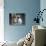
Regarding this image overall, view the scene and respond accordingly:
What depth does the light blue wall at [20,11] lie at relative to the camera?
5.73 m

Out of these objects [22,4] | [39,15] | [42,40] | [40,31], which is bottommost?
[42,40]

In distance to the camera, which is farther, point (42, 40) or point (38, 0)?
point (38, 0)

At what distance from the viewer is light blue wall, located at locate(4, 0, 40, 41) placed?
18.8 feet

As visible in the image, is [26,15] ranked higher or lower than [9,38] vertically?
higher

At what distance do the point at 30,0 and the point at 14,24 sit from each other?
48.4 inches

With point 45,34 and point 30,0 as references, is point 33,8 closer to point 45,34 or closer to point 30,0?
point 30,0

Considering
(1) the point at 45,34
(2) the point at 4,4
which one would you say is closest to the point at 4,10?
(2) the point at 4,4

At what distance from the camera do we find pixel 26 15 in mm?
5816

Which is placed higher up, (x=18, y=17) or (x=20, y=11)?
(x=20, y=11)

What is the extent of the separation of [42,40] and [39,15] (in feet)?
10.3

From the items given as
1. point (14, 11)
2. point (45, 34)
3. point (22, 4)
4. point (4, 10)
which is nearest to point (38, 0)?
point (22, 4)

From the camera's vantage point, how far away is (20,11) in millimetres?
5773

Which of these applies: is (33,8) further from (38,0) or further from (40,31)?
(40,31)

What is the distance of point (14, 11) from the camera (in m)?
5.78
